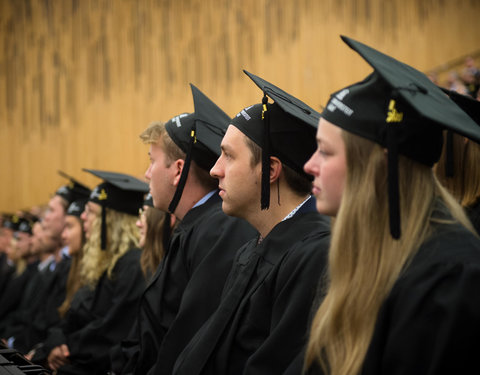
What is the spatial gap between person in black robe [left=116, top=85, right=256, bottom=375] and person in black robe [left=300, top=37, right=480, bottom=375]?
112 centimetres

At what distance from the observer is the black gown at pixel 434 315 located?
3.84ft

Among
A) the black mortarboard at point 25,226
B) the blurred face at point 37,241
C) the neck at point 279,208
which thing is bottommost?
the black mortarboard at point 25,226

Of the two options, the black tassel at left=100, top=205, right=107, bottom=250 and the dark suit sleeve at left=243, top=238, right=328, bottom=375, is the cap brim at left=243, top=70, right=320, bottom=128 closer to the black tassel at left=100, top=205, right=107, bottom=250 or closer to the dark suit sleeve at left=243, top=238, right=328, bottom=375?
Result: the dark suit sleeve at left=243, top=238, right=328, bottom=375

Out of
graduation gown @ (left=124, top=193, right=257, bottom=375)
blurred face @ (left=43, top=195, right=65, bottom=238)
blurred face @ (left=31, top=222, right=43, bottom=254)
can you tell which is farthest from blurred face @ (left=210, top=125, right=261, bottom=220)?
blurred face @ (left=31, top=222, right=43, bottom=254)

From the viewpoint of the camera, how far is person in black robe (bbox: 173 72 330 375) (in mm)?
1766

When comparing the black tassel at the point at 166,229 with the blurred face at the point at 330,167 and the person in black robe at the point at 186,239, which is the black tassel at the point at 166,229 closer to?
the person in black robe at the point at 186,239

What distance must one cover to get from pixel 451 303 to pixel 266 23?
7.91 metres

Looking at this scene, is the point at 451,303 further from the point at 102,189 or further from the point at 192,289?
the point at 102,189

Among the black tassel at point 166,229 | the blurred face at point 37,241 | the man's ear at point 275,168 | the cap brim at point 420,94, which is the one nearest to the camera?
the cap brim at point 420,94

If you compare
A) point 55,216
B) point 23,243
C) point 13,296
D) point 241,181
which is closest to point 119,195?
point 55,216

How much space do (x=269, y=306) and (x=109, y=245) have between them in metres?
2.41

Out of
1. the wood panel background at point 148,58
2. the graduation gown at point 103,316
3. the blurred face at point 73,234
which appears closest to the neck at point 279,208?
the graduation gown at point 103,316

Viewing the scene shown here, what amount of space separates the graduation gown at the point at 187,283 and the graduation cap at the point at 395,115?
4.10 feet

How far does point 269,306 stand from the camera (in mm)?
1945
